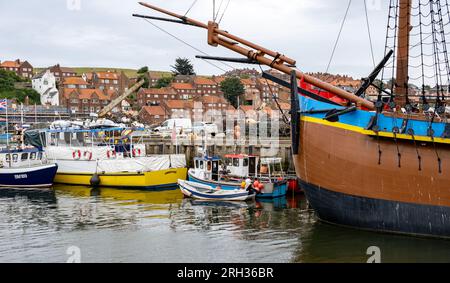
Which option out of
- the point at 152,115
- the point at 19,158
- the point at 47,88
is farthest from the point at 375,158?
the point at 47,88

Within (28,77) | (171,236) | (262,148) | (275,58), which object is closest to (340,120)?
(275,58)

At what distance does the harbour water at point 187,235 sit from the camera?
18.3 metres

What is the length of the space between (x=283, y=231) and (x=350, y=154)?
4401mm

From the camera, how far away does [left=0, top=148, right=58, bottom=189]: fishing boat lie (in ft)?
124

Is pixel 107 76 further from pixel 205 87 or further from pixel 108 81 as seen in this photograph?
pixel 205 87

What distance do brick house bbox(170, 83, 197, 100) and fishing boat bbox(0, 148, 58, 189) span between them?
8405 cm

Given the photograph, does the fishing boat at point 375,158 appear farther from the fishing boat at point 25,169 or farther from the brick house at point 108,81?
the brick house at point 108,81

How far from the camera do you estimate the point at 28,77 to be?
149500 millimetres

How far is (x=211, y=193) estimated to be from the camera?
3084cm

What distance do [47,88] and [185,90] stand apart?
32310mm

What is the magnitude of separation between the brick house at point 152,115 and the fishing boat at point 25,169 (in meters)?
55.4
